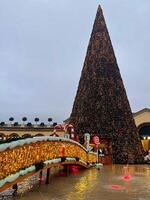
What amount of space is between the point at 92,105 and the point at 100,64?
431 centimetres

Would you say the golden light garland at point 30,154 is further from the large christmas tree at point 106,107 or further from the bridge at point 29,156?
the large christmas tree at point 106,107

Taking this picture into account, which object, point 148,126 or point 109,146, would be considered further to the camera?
point 148,126

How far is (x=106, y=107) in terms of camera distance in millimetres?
33750

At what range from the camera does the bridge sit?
349 inches

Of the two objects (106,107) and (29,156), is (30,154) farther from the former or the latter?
(106,107)

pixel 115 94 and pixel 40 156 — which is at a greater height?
pixel 115 94

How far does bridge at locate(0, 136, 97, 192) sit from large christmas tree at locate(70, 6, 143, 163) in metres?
15.0

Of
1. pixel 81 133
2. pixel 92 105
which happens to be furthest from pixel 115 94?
pixel 81 133

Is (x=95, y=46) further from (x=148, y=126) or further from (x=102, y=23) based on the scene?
(x=148, y=126)

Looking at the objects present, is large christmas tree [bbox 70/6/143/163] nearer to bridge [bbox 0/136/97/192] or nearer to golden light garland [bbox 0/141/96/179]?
golden light garland [bbox 0/141/96/179]

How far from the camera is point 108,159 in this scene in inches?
1315

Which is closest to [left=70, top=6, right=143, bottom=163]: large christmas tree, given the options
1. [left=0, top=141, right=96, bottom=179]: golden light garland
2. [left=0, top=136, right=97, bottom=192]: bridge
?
[left=0, top=141, right=96, bottom=179]: golden light garland

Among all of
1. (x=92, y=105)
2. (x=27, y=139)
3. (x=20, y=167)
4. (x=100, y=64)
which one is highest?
(x=100, y=64)

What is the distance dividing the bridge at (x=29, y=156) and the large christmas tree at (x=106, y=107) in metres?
15.0
